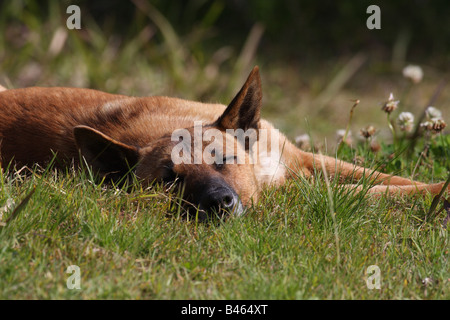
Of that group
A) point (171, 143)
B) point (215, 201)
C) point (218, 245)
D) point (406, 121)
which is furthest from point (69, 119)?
point (406, 121)

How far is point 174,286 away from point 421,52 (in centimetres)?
761

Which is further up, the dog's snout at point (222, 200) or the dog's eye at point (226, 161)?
the dog's eye at point (226, 161)

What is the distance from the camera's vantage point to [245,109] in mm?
3975

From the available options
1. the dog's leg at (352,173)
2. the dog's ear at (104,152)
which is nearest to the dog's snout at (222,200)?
the dog's leg at (352,173)

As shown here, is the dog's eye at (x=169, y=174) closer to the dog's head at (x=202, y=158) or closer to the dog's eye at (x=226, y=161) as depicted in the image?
the dog's head at (x=202, y=158)

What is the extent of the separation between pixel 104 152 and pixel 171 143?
0.43m

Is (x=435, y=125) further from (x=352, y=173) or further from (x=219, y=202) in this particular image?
(x=219, y=202)

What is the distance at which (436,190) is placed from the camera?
3.79 m

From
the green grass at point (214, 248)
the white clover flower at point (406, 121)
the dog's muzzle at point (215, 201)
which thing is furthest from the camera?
the white clover flower at point (406, 121)

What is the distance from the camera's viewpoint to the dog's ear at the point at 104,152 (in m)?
3.54

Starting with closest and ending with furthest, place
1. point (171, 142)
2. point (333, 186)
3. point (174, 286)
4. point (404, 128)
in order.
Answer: point (174, 286) < point (333, 186) < point (171, 142) < point (404, 128)

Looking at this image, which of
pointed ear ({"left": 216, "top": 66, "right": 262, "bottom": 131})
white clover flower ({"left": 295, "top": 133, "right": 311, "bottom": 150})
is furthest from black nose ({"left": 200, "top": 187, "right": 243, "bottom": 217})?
white clover flower ({"left": 295, "top": 133, "right": 311, "bottom": 150})

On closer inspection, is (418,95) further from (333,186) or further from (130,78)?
(333,186)
